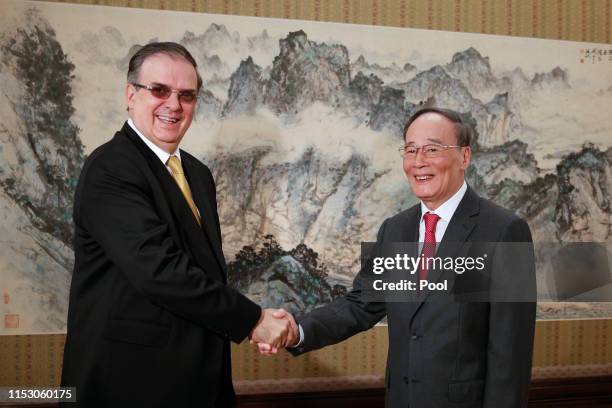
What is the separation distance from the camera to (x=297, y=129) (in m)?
3.90

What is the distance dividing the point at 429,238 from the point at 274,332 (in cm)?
77

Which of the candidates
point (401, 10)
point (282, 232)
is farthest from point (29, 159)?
point (401, 10)

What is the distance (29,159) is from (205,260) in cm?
160

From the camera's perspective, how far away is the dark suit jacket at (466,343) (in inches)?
87.1

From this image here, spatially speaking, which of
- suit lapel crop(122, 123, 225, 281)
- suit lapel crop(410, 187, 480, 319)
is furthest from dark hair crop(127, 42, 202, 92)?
suit lapel crop(410, 187, 480, 319)

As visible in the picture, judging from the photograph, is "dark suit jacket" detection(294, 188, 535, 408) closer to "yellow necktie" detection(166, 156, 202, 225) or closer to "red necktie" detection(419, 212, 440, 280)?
"red necktie" detection(419, 212, 440, 280)

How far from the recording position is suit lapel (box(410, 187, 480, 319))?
2308mm

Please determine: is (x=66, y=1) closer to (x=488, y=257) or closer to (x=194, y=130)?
(x=194, y=130)

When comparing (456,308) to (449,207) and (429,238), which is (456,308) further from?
(449,207)

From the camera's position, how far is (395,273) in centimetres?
251

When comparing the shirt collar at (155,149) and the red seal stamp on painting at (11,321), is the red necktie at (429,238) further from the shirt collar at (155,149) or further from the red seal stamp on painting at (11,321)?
the red seal stamp on painting at (11,321)

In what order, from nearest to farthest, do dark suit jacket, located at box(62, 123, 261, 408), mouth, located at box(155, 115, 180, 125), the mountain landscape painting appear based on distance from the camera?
1. dark suit jacket, located at box(62, 123, 261, 408)
2. mouth, located at box(155, 115, 180, 125)
3. the mountain landscape painting

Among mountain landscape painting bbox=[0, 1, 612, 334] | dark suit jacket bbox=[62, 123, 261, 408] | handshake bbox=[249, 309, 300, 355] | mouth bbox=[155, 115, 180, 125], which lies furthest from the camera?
mountain landscape painting bbox=[0, 1, 612, 334]

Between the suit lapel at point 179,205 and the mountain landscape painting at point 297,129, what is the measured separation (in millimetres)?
1309
